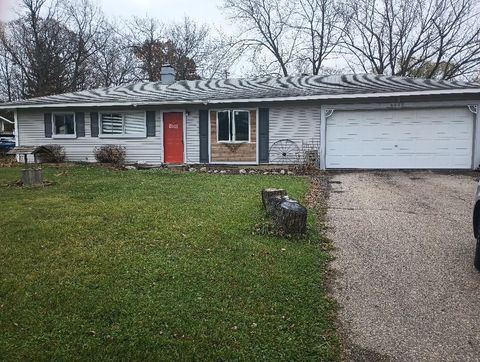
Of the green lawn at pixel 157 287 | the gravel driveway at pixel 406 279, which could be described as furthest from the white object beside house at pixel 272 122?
the green lawn at pixel 157 287

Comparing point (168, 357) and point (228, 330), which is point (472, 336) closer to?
point (228, 330)

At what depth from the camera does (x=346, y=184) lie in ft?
36.4

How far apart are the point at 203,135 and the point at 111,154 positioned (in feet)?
12.4

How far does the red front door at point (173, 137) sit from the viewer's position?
16.0m

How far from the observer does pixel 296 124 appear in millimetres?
14805

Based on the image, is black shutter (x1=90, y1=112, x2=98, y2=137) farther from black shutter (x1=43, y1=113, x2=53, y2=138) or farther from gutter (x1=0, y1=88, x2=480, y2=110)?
black shutter (x1=43, y1=113, x2=53, y2=138)

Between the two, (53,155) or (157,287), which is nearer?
(157,287)

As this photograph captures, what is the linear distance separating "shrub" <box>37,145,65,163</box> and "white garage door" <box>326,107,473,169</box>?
1103 centimetres

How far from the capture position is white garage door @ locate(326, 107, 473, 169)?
13.5 metres

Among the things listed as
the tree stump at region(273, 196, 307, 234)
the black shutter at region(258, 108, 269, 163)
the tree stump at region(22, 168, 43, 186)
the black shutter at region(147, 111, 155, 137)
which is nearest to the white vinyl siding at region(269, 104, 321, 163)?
the black shutter at region(258, 108, 269, 163)

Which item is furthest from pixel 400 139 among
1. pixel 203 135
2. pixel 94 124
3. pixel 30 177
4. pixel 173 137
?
pixel 94 124

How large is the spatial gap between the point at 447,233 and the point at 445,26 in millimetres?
26748

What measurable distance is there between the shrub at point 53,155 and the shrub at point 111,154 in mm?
1680

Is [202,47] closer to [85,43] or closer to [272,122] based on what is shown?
[85,43]
